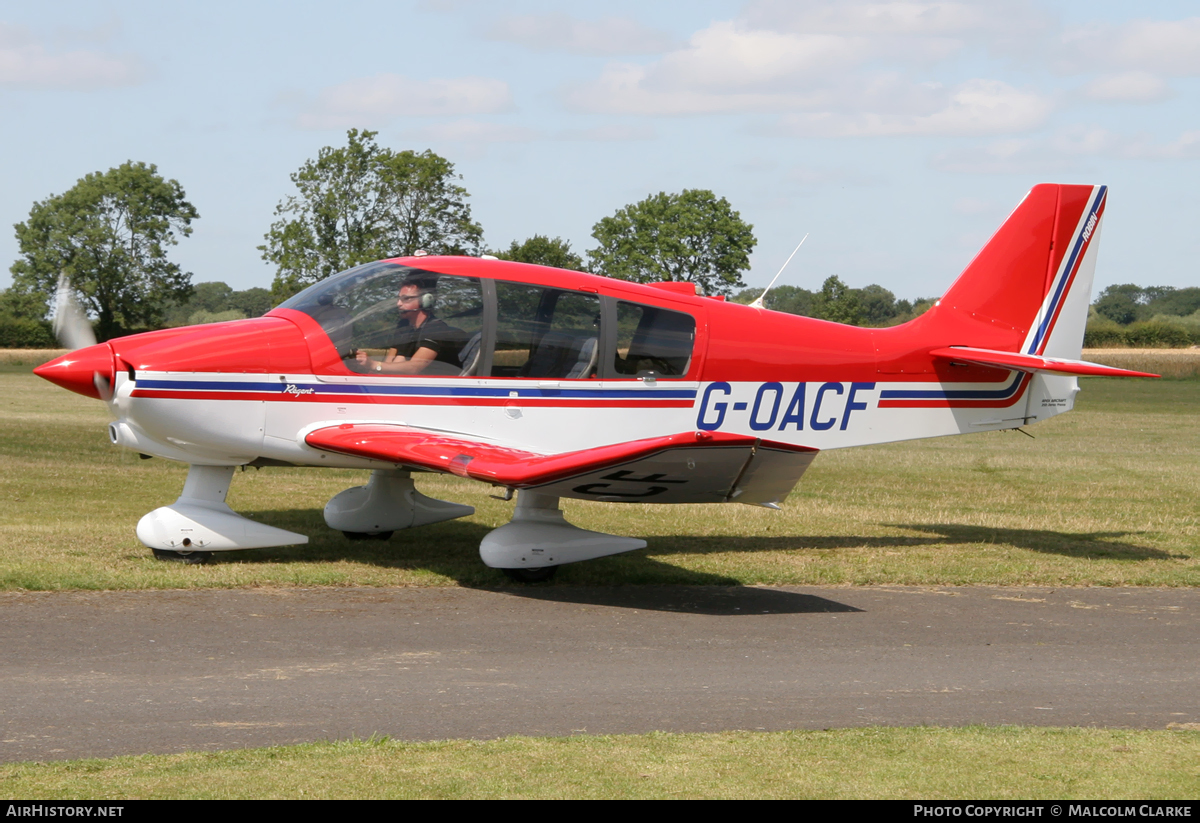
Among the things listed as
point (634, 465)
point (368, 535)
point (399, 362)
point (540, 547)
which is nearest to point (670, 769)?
point (634, 465)

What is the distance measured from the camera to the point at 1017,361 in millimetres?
10656

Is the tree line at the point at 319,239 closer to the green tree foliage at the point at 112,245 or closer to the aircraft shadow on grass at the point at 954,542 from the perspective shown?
the green tree foliage at the point at 112,245

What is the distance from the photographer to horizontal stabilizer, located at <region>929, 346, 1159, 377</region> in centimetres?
1050

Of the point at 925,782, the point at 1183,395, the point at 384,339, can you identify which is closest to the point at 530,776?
the point at 925,782

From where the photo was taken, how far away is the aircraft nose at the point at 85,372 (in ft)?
27.3

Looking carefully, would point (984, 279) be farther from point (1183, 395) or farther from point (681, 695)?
point (1183, 395)

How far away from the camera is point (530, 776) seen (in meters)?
4.54

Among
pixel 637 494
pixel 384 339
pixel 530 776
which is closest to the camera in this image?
pixel 530 776

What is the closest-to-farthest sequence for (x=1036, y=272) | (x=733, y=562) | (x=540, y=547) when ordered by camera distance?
1. (x=540, y=547)
2. (x=733, y=562)
3. (x=1036, y=272)

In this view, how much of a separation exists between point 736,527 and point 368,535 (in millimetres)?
3871

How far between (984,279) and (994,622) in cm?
436

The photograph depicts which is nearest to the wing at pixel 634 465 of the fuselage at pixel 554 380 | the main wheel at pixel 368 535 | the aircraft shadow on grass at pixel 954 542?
the fuselage at pixel 554 380

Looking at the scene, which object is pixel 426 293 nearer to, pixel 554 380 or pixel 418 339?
pixel 418 339

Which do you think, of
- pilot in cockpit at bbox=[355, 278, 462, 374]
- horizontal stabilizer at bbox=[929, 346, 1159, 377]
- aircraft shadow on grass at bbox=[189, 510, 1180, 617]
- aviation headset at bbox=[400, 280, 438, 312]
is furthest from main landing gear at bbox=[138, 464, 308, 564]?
horizontal stabilizer at bbox=[929, 346, 1159, 377]
